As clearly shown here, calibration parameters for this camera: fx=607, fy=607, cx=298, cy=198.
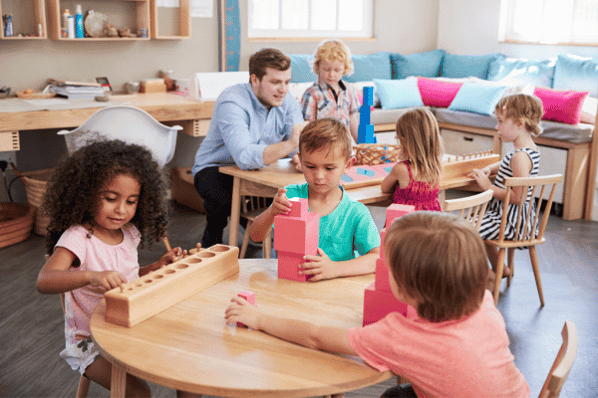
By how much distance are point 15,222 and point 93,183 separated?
2.46 m

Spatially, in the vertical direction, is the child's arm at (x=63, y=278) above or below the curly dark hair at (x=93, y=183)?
below

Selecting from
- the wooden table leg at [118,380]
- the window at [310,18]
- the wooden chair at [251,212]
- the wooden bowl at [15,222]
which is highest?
the window at [310,18]

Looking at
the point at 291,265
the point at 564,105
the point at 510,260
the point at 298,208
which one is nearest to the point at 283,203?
the point at 298,208

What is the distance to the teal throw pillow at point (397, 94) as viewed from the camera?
5.80 m

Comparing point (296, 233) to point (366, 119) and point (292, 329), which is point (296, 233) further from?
point (366, 119)

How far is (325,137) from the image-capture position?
1.76 metres

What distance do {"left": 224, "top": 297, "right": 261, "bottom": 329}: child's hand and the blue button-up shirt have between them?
1544mm

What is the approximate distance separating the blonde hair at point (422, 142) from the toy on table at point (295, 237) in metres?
1.15

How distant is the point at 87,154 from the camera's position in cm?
172

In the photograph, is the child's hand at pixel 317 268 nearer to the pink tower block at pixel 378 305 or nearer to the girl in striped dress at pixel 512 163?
the pink tower block at pixel 378 305

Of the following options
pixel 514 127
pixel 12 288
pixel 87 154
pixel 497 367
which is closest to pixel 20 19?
pixel 12 288

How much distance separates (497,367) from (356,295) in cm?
44

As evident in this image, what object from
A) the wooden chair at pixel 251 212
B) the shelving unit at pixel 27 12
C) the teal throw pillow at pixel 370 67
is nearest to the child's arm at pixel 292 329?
the wooden chair at pixel 251 212

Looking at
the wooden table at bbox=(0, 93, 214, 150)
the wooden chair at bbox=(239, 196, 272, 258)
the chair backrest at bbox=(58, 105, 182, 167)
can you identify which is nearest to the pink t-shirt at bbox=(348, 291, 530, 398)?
the wooden chair at bbox=(239, 196, 272, 258)
